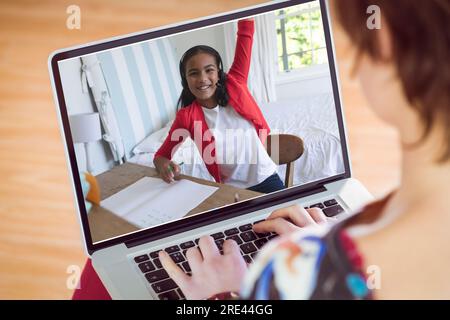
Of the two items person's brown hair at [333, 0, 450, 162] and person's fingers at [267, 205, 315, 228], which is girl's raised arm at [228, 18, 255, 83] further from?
person's brown hair at [333, 0, 450, 162]

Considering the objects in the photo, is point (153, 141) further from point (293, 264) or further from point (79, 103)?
point (293, 264)

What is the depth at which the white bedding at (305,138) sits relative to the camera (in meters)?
0.66

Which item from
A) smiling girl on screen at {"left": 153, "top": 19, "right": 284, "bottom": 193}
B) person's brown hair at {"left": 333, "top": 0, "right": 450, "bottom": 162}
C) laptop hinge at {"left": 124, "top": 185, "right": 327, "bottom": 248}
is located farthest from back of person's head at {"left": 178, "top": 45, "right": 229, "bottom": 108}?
person's brown hair at {"left": 333, "top": 0, "right": 450, "bottom": 162}

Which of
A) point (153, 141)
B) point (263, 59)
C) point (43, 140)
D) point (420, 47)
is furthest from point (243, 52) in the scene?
point (43, 140)

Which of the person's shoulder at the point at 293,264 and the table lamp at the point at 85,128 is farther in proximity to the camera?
the table lamp at the point at 85,128

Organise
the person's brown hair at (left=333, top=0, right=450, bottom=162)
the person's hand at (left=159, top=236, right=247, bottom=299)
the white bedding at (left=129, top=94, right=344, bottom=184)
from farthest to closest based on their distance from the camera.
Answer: the white bedding at (left=129, top=94, right=344, bottom=184)
the person's hand at (left=159, top=236, right=247, bottom=299)
the person's brown hair at (left=333, top=0, right=450, bottom=162)

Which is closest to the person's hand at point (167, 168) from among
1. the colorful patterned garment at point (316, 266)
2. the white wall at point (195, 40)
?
the white wall at point (195, 40)

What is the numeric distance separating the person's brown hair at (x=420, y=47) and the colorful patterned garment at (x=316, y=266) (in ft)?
0.21

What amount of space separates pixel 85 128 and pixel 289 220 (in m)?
0.22

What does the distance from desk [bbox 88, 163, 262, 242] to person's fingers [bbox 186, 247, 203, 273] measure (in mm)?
58

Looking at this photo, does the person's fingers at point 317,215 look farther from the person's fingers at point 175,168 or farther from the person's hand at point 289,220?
the person's fingers at point 175,168

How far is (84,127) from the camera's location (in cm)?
63

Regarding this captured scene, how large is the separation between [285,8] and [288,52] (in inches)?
1.7

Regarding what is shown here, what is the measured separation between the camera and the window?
0.65 meters
